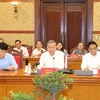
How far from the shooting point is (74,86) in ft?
11.6

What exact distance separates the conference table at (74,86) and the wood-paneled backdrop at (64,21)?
5.92 m

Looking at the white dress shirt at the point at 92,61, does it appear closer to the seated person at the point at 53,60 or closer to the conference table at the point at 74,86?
the seated person at the point at 53,60

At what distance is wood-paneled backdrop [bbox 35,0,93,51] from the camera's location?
9492 millimetres

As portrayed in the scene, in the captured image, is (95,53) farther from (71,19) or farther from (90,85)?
(71,19)

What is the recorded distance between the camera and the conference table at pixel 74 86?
3.49 m

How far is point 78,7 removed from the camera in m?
9.52

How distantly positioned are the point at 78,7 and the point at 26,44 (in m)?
2.10

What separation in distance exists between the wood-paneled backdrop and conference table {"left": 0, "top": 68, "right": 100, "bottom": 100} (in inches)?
233

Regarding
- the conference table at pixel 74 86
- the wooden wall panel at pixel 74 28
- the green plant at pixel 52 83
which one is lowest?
the conference table at pixel 74 86

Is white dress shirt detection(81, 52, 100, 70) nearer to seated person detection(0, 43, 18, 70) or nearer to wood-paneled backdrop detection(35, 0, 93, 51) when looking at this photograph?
seated person detection(0, 43, 18, 70)

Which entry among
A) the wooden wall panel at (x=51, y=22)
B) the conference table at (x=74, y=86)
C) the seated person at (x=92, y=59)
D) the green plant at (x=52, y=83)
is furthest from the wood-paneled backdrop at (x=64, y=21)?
the green plant at (x=52, y=83)

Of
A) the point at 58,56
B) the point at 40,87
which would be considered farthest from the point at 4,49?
the point at 40,87

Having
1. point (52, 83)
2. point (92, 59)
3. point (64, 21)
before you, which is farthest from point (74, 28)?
point (52, 83)

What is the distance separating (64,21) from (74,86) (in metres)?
6.21
